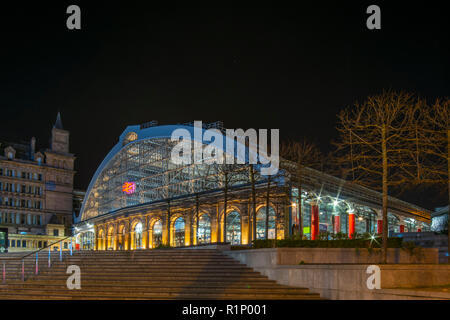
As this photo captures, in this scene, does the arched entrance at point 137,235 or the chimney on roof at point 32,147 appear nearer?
the arched entrance at point 137,235

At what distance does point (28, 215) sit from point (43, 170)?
998 centimetres

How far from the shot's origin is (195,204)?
2233 inches

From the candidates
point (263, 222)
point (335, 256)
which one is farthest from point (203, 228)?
point (335, 256)

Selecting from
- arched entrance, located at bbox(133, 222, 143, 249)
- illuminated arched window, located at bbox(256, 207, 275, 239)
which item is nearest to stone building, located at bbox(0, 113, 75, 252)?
arched entrance, located at bbox(133, 222, 143, 249)

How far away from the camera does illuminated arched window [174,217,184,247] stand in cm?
6235

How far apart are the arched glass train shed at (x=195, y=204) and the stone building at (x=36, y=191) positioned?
64.1ft

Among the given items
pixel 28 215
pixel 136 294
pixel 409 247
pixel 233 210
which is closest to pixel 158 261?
pixel 136 294

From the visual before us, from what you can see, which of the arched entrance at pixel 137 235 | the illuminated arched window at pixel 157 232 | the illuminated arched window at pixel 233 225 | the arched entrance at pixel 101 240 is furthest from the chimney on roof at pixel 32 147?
the illuminated arched window at pixel 233 225

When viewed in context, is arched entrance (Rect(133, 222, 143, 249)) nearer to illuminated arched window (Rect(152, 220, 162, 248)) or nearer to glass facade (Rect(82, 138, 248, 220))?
illuminated arched window (Rect(152, 220, 162, 248))

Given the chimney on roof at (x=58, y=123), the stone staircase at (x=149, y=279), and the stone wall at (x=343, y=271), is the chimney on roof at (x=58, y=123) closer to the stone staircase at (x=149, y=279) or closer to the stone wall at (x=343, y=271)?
the stone staircase at (x=149, y=279)

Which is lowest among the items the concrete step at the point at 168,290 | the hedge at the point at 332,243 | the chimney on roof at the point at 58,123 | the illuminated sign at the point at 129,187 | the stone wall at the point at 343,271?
the concrete step at the point at 168,290

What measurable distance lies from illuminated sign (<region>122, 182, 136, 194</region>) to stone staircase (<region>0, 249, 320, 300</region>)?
40.3 m

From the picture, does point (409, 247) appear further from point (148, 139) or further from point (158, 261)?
point (148, 139)

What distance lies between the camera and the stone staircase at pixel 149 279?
2225cm
